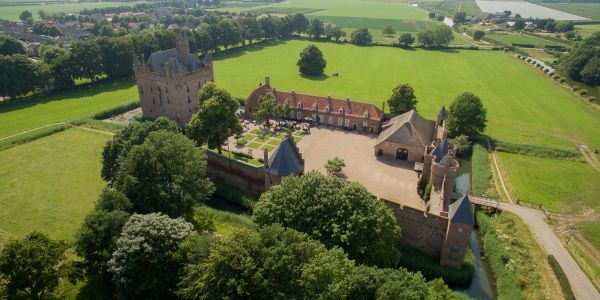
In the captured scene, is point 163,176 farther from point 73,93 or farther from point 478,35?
point 478,35

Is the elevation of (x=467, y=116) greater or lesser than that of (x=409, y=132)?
greater

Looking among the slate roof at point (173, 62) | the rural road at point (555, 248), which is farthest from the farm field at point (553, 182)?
the slate roof at point (173, 62)

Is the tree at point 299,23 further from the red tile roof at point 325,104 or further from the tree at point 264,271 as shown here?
the tree at point 264,271

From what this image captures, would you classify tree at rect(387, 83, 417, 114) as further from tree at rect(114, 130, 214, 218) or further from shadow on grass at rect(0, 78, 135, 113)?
shadow on grass at rect(0, 78, 135, 113)

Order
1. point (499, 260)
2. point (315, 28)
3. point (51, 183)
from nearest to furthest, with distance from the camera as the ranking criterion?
point (499, 260)
point (51, 183)
point (315, 28)

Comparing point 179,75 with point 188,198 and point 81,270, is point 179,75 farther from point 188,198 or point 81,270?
point 81,270

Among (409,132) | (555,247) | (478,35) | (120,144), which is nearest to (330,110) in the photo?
(409,132)

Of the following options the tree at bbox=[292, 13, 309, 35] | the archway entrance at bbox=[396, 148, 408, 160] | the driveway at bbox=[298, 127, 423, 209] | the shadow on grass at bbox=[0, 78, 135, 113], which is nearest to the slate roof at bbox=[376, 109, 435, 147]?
the archway entrance at bbox=[396, 148, 408, 160]

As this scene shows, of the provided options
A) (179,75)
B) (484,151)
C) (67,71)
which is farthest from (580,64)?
(67,71)
